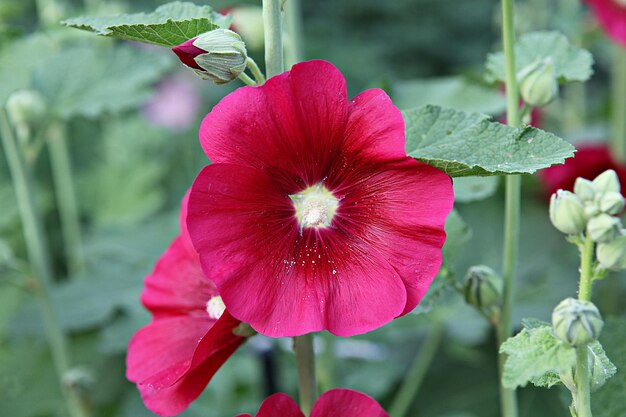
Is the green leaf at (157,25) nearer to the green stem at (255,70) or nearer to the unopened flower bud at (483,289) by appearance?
the green stem at (255,70)

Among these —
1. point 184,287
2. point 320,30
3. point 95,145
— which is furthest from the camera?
point 320,30

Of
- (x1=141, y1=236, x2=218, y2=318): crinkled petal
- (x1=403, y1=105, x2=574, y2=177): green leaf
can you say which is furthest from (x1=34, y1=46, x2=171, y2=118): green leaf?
(x1=403, y1=105, x2=574, y2=177): green leaf

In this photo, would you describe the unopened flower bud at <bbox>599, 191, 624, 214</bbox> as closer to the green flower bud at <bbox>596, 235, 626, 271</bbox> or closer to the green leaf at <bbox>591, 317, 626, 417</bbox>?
the green flower bud at <bbox>596, 235, 626, 271</bbox>

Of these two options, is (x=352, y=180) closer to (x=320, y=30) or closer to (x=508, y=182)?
(x=508, y=182)

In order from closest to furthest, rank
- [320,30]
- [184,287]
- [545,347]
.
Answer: [545,347] → [184,287] → [320,30]

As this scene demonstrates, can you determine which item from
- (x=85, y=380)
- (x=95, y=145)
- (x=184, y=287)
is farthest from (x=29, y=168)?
(x=95, y=145)

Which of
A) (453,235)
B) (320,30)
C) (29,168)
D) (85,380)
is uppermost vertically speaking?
(453,235)

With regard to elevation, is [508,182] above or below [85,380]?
above
